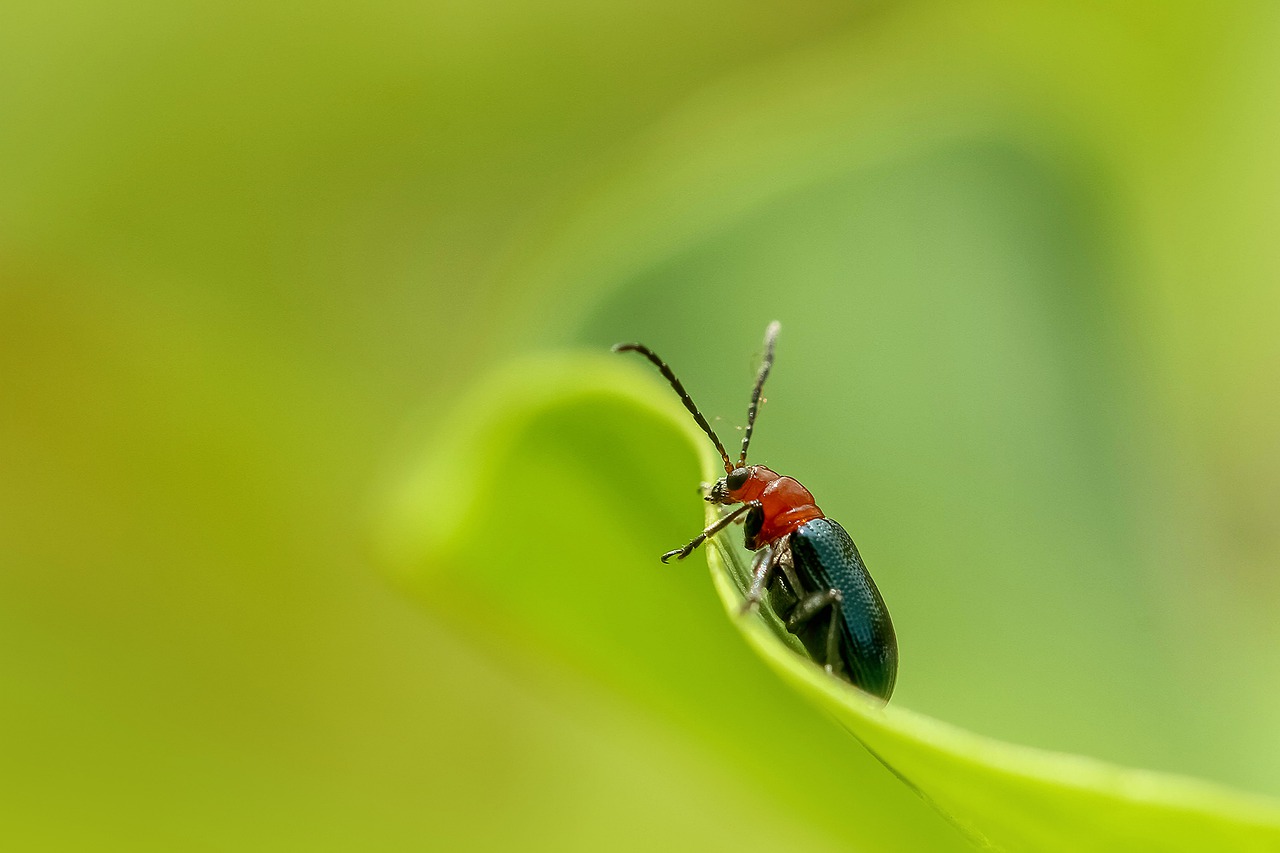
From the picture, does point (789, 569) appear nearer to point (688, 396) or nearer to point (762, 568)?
point (762, 568)

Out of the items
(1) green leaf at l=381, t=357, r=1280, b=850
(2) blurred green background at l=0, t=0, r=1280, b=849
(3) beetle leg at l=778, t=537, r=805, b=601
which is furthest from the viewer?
(2) blurred green background at l=0, t=0, r=1280, b=849

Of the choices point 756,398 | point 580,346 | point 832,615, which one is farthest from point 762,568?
point 580,346

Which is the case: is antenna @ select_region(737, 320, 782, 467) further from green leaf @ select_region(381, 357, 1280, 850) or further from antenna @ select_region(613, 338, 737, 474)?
green leaf @ select_region(381, 357, 1280, 850)

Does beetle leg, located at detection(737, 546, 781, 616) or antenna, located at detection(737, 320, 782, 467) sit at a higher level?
antenna, located at detection(737, 320, 782, 467)

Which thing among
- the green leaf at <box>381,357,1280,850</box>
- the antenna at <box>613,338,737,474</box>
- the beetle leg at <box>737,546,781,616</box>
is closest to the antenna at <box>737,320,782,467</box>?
the antenna at <box>613,338,737,474</box>

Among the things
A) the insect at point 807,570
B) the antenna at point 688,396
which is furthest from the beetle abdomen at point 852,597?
the antenna at point 688,396

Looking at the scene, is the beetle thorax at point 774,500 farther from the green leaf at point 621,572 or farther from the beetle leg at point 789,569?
the green leaf at point 621,572

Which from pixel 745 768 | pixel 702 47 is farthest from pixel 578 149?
pixel 745 768
